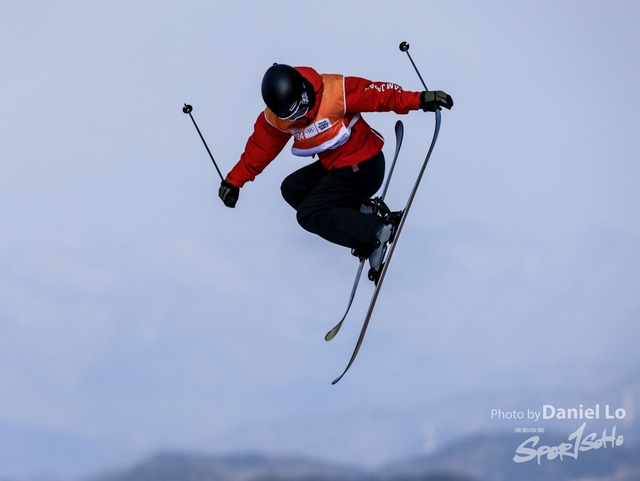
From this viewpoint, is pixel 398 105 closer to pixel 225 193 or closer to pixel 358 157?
pixel 358 157

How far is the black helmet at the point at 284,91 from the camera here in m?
3.93

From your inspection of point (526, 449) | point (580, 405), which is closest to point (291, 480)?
point (526, 449)

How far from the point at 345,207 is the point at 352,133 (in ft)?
1.33

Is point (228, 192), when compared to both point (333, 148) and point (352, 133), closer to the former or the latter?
point (333, 148)

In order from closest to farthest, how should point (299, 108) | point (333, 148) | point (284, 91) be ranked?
point (284, 91) → point (299, 108) → point (333, 148)

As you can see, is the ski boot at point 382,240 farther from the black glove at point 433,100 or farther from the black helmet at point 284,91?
the black helmet at point 284,91

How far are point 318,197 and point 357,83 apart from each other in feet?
2.14

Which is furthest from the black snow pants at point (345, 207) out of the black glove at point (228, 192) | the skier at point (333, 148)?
the black glove at point (228, 192)

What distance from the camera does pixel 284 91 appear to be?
3938 millimetres

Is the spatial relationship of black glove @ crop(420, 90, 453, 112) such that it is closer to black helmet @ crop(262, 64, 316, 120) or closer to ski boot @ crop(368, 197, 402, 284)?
black helmet @ crop(262, 64, 316, 120)

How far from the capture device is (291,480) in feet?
31.8

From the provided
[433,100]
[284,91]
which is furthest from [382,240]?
[284,91]

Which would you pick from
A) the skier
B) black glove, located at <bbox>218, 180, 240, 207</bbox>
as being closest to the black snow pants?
the skier

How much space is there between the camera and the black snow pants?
442 centimetres
